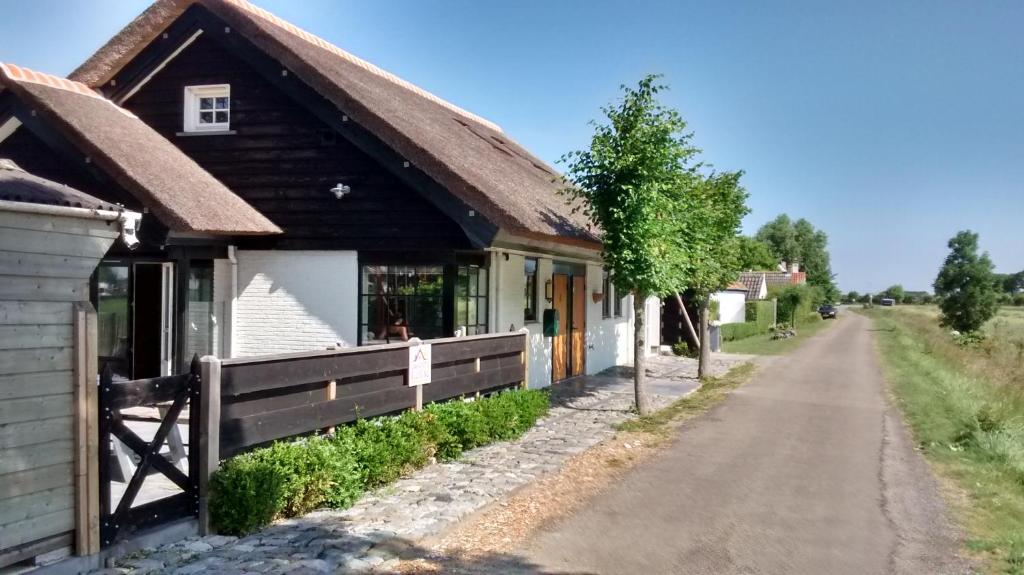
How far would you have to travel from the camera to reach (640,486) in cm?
797

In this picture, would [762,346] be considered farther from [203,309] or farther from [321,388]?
[321,388]

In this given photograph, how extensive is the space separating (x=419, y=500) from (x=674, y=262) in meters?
A: 6.38

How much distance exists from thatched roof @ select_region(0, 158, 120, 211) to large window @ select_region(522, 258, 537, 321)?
922 cm

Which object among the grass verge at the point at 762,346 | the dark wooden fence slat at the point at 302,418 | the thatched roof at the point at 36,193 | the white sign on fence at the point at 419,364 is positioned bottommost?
the grass verge at the point at 762,346

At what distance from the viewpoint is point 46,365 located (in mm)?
4828

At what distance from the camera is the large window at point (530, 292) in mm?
13938

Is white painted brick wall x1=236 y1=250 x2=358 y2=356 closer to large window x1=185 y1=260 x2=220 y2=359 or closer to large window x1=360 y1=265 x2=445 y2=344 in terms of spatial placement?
large window x1=360 y1=265 x2=445 y2=344

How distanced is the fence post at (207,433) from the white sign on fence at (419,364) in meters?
2.88

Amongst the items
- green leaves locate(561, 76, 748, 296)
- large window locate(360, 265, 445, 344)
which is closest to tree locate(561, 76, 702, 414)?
green leaves locate(561, 76, 748, 296)

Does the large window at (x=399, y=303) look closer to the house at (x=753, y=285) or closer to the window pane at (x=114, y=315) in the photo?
the window pane at (x=114, y=315)

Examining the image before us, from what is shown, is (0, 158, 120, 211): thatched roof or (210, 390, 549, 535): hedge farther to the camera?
(210, 390, 549, 535): hedge

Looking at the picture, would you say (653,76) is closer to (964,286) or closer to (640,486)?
(640,486)

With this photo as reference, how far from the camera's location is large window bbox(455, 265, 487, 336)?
480 inches

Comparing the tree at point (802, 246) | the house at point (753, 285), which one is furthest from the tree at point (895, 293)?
the house at point (753, 285)
